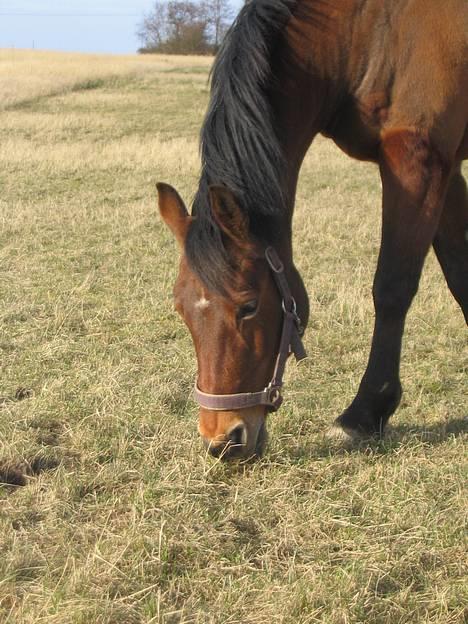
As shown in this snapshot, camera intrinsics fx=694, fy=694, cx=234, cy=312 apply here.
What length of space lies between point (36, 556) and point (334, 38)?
2.37 metres

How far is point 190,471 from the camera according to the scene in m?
2.76

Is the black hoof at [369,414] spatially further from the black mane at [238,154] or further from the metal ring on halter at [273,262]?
the black mane at [238,154]

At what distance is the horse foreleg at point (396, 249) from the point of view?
2.90 meters

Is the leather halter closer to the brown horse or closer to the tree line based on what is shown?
the brown horse

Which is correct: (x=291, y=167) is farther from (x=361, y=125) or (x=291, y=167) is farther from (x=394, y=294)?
(x=394, y=294)

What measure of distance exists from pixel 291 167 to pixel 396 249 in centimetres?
58

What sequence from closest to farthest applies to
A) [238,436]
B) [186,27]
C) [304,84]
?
[238,436] < [304,84] < [186,27]

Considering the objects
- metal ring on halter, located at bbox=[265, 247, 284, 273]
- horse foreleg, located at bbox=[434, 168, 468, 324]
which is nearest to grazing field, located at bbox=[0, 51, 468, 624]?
horse foreleg, located at bbox=[434, 168, 468, 324]

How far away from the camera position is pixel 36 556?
88.6 inches

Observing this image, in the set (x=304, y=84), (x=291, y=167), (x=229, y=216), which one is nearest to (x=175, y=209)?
(x=229, y=216)

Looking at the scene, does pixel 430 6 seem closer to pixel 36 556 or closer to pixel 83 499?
pixel 83 499

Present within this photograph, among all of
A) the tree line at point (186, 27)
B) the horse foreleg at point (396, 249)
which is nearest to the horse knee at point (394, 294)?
the horse foreleg at point (396, 249)

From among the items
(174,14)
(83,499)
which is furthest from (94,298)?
(174,14)

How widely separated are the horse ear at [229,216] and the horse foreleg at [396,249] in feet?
2.63
